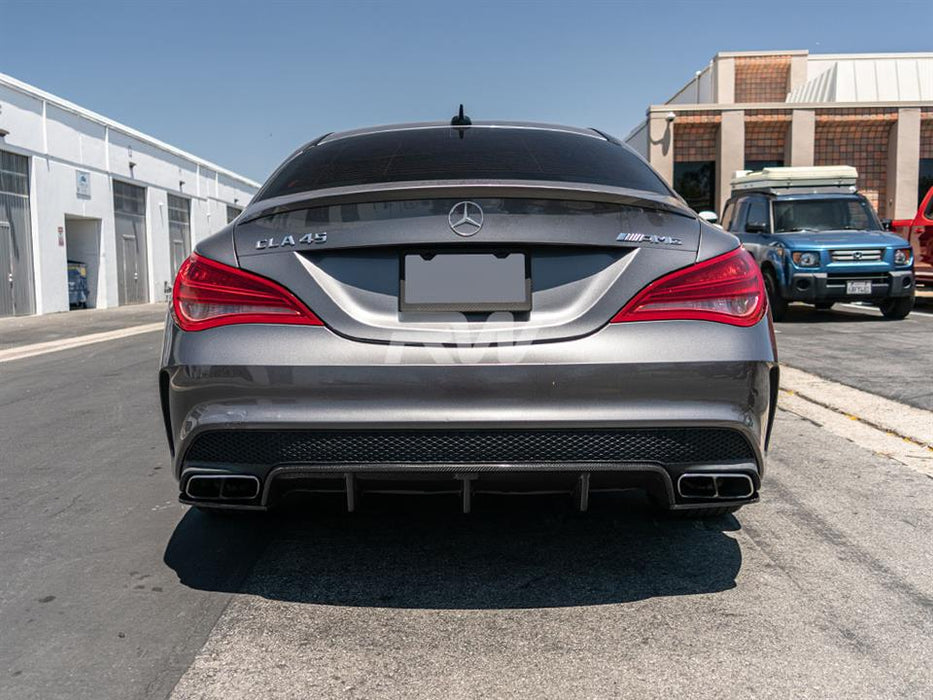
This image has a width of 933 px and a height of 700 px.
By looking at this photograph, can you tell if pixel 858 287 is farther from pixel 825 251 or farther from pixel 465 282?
pixel 465 282

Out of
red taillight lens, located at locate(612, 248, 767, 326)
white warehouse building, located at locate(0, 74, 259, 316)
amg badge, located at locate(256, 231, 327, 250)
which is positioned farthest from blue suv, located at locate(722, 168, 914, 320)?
white warehouse building, located at locate(0, 74, 259, 316)

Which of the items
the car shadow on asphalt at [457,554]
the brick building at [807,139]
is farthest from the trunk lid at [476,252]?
the brick building at [807,139]

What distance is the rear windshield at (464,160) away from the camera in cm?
298

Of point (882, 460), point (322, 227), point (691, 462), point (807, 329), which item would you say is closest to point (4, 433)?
point (322, 227)

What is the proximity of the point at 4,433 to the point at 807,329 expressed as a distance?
377 inches

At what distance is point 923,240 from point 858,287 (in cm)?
248

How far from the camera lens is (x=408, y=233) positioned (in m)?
2.56

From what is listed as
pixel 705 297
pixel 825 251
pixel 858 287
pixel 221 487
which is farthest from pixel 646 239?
pixel 858 287

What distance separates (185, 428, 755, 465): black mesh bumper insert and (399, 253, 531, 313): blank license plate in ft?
1.20

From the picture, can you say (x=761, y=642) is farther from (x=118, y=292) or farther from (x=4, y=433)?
(x=118, y=292)

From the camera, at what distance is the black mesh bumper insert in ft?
8.14

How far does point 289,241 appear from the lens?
2631mm

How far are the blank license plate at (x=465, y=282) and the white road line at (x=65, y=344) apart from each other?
1024 cm

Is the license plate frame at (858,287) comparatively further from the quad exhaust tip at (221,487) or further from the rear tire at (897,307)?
the quad exhaust tip at (221,487)
